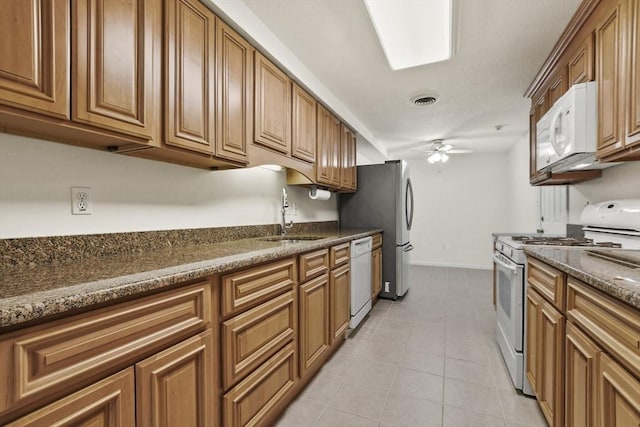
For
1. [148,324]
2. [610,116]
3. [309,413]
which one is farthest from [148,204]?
[610,116]

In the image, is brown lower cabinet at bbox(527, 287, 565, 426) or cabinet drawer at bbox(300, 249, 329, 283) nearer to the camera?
brown lower cabinet at bbox(527, 287, 565, 426)

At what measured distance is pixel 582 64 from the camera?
1735mm

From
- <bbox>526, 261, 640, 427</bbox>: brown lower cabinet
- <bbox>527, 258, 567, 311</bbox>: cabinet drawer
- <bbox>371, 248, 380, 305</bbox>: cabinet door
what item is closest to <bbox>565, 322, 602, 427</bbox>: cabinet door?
<bbox>526, 261, 640, 427</bbox>: brown lower cabinet

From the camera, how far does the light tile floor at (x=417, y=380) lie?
157 centimetres

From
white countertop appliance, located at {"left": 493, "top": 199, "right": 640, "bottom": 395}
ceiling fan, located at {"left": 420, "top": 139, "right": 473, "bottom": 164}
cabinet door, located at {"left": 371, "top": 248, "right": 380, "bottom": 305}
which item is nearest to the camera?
white countertop appliance, located at {"left": 493, "top": 199, "right": 640, "bottom": 395}

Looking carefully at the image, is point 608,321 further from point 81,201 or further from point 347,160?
point 347,160

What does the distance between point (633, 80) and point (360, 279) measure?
7.16 ft

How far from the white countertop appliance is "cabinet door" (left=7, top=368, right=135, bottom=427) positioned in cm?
205

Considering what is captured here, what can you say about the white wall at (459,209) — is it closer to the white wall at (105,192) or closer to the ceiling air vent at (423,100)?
the ceiling air vent at (423,100)

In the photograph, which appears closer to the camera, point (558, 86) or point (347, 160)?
point (558, 86)

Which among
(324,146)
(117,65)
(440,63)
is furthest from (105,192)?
(440,63)

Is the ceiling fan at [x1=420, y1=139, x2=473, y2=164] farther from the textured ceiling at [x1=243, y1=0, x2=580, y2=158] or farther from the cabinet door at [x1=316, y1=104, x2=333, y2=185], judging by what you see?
the cabinet door at [x1=316, y1=104, x2=333, y2=185]

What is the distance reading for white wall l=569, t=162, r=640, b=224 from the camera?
1.83 m

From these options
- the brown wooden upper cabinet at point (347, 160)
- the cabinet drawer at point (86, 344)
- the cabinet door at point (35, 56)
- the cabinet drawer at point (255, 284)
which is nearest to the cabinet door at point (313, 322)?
the cabinet drawer at point (255, 284)
